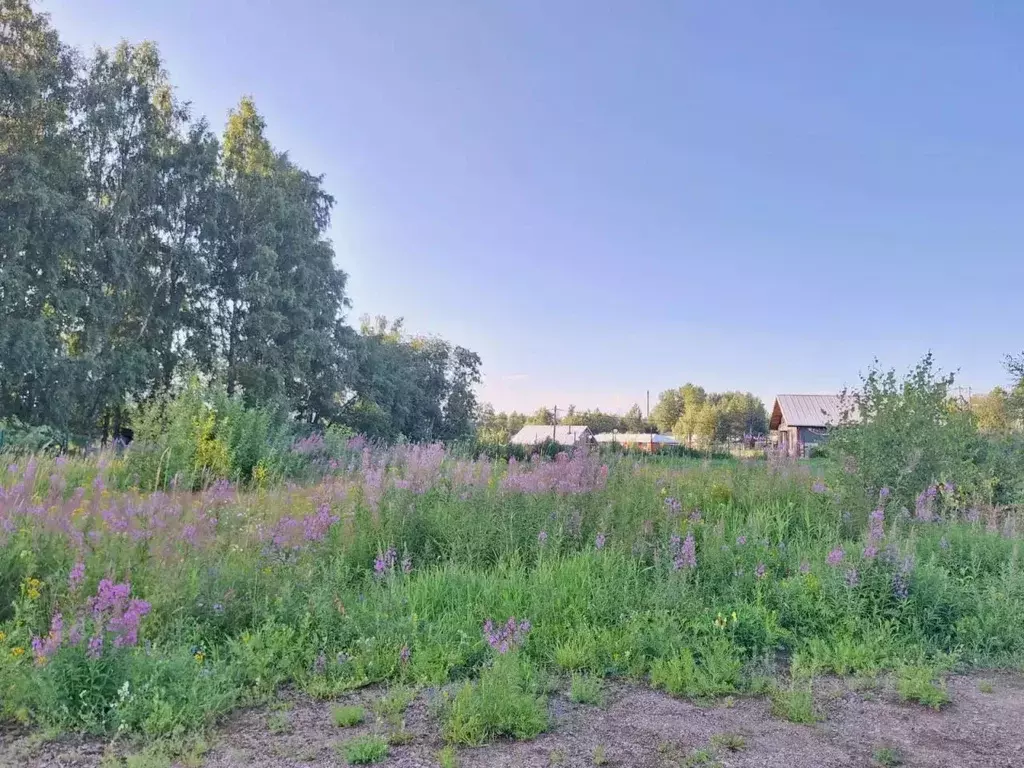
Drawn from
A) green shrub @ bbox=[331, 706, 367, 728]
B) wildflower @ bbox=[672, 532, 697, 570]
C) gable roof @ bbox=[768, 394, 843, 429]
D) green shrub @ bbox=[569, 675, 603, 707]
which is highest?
gable roof @ bbox=[768, 394, 843, 429]

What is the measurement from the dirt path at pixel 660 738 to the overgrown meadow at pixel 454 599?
0.10 m

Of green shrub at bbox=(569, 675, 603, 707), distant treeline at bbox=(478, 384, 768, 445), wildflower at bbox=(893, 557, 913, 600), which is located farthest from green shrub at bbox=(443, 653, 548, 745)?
distant treeline at bbox=(478, 384, 768, 445)

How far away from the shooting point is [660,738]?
2424mm

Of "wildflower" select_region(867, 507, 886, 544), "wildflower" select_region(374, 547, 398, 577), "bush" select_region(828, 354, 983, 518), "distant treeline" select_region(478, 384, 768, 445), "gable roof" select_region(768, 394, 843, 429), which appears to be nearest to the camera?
"wildflower" select_region(374, 547, 398, 577)

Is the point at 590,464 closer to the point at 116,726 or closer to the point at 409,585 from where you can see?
the point at 409,585

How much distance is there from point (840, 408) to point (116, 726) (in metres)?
7.06

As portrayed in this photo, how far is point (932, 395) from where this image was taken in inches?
257

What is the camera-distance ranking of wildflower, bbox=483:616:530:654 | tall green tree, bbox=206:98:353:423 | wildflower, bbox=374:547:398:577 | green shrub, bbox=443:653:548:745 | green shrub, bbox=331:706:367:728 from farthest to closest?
tall green tree, bbox=206:98:353:423 → wildflower, bbox=374:547:398:577 → wildflower, bbox=483:616:530:654 → green shrub, bbox=331:706:367:728 → green shrub, bbox=443:653:548:745

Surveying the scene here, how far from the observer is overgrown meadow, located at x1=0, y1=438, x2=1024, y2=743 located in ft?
8.50

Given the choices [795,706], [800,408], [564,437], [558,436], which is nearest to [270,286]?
[564,437]

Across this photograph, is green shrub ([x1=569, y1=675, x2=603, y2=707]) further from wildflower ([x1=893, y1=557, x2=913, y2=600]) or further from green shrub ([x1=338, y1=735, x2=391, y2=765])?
wildflower ([x1=893, y1=557, x2=913, y2=600])

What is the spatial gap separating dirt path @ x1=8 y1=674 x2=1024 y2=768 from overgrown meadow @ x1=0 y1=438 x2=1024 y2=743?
0.33 feet

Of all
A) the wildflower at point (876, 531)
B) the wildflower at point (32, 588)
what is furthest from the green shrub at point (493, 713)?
the wildflower at point (876, 531)

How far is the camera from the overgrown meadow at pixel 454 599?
259cm
